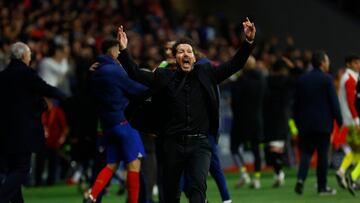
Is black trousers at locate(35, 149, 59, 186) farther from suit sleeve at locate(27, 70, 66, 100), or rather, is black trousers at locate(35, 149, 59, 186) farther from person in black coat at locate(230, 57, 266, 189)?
suit sleeve at locate(27, 70, 66, 100)

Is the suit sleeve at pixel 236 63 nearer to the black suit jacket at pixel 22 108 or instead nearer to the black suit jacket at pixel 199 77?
the black suit jacket at pixel 199 77

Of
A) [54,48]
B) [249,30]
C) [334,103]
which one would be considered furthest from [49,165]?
[249,30]

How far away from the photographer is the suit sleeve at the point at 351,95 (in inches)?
754

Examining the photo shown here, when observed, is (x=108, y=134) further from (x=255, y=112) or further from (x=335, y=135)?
(x=335, y=135)

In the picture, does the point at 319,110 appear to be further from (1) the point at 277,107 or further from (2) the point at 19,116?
(2) the point at 19,116

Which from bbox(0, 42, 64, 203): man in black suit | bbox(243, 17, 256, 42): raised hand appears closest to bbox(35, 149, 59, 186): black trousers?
bbox(0, 42, 64, 203): man in black suit

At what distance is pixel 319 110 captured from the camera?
60.7ft

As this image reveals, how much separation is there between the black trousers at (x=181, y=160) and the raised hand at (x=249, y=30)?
1.29 meters

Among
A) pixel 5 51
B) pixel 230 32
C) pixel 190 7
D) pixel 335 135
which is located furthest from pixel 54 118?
pixel 190 7

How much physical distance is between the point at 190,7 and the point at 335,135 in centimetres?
1387

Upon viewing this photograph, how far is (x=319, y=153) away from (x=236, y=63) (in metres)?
6.30

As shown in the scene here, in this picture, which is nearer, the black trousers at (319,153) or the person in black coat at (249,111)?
the black trousers at (319,153)

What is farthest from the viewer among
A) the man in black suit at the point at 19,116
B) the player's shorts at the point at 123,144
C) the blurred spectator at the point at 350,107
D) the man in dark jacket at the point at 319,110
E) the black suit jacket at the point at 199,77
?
the blurred spectator at the point at 350,107

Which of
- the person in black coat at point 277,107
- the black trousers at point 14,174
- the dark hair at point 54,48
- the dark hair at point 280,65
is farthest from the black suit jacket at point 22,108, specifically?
the dark hair at point 54,48
